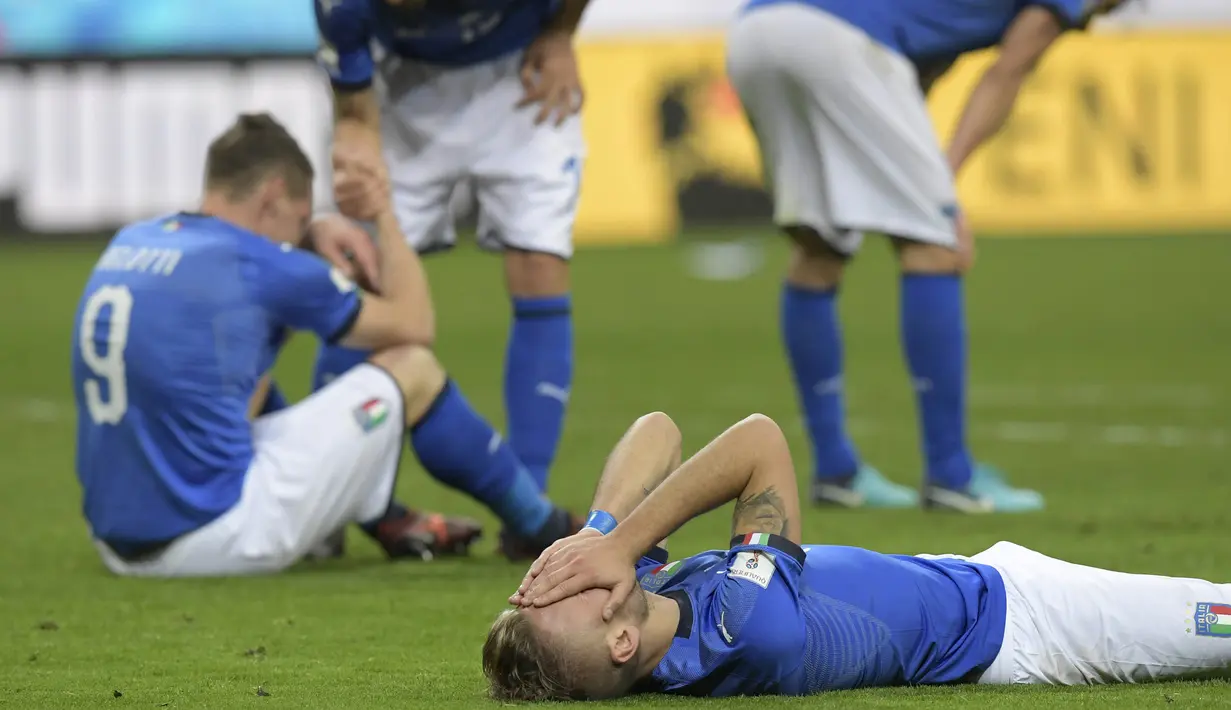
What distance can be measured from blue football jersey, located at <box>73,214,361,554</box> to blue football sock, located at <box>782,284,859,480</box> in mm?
1812

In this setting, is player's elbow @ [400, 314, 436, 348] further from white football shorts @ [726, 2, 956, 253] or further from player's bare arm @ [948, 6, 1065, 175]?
player's bare arm @ [948, 6, 1065, 175]

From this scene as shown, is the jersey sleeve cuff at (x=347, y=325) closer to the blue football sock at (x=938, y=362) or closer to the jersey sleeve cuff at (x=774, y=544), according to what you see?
the jersey sleeve cuff at (x=774, y=544)

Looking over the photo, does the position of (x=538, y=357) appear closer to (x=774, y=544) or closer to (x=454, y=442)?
(x=454, y=442)

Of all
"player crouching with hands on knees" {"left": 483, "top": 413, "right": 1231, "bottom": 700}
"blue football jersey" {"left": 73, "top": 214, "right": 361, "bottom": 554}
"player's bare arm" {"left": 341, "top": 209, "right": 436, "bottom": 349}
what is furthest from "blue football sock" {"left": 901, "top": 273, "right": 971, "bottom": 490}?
"player crouching with hands on knees" {"left": 483, "top": 413, "right": 1231, "bottom": 700}

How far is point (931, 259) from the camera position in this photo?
530cm

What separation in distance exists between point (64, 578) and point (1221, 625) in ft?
8.14

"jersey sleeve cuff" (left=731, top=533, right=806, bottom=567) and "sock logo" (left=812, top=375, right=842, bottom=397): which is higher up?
"jersey sleeve cuff" (left=731, top=533, right=806, bottom=567)

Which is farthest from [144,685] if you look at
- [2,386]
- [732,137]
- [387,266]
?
[732,137]

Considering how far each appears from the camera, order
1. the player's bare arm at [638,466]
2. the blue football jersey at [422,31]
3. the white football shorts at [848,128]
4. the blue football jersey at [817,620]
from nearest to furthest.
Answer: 1. the blue football jersey at [817,620]
2. the player's bare arm at [638,466]
3. the blue football jersey at [422,31]
4. the white football shorts at [848,128]

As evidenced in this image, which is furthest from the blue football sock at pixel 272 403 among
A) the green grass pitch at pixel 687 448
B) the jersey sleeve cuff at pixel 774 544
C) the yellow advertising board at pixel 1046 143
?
the yellow advertising board at pixel 1046 143

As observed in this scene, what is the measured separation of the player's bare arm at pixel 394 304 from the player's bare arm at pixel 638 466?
4.01ft

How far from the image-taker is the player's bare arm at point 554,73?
4.84m

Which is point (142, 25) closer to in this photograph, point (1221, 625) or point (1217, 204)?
point (1217, 204)

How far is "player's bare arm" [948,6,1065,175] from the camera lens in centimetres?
529
